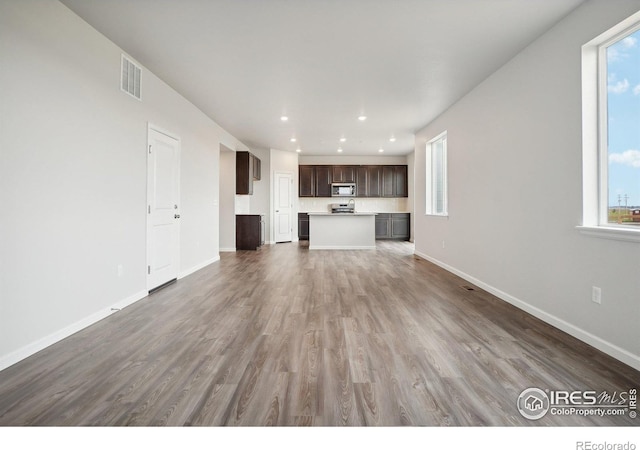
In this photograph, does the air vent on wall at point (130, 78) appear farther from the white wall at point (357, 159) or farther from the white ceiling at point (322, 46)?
the white wall at point (357, 159)

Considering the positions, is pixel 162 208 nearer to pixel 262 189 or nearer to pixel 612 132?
pixel 612 132

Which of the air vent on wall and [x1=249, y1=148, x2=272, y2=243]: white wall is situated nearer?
the air vent on wall

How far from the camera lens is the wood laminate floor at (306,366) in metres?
1.59

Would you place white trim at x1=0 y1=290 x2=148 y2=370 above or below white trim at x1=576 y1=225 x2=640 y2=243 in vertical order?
below

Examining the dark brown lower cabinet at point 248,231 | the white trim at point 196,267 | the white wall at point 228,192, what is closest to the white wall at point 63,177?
the white trim at point 196,267

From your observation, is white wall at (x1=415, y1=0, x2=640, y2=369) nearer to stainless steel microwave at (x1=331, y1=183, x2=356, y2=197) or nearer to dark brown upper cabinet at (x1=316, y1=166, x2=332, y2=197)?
stainless steel microwave at (x1=331, y1=183, x2=356, y2=197)

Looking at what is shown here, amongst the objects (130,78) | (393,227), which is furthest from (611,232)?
(393,227)

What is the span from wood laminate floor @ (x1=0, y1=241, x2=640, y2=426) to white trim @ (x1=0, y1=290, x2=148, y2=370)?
0.06m

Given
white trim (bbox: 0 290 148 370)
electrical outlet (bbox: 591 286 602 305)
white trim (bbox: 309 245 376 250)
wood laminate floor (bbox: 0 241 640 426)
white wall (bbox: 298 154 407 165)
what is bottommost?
wood laminate floor (bbox: 0 241 640 426)

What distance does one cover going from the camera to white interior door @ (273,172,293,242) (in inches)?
371

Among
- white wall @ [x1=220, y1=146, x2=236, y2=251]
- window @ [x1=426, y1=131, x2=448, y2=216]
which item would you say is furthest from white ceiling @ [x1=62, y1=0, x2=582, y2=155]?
white wall @ [x1=220, y1=146, x2=236, y2=251]

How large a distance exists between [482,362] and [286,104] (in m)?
4.38

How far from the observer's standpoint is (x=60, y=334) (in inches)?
101
